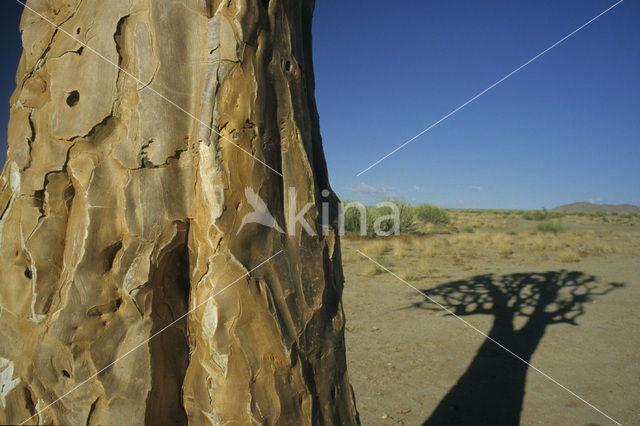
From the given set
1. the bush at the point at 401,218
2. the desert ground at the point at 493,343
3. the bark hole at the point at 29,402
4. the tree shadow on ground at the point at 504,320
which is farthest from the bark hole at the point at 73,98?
the bush at the point at 401,218

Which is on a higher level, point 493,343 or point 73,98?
point 73,98

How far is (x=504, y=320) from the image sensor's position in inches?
257

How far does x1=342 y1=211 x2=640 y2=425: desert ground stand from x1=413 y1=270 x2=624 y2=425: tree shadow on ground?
0.02 metres

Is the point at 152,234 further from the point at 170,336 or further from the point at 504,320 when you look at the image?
the point at 504,320

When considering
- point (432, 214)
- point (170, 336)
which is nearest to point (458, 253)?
point (432, 214)

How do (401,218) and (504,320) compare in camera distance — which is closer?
(504,320)

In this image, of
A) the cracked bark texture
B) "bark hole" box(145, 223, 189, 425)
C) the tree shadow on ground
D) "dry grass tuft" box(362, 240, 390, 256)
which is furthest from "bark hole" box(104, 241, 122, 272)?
"dry grass tuft" box(362, 240, 390, 256)

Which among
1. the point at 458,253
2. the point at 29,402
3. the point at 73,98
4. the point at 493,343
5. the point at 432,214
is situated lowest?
the point at 493,343

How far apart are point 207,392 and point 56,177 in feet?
2.75

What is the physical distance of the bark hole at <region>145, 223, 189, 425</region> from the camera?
124 cm

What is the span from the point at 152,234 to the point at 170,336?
0.36 meters

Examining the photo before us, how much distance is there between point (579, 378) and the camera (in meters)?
4.50

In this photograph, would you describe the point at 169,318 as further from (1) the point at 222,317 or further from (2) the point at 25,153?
(2) the point at 25,153

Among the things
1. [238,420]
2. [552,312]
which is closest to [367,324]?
[552,312]
